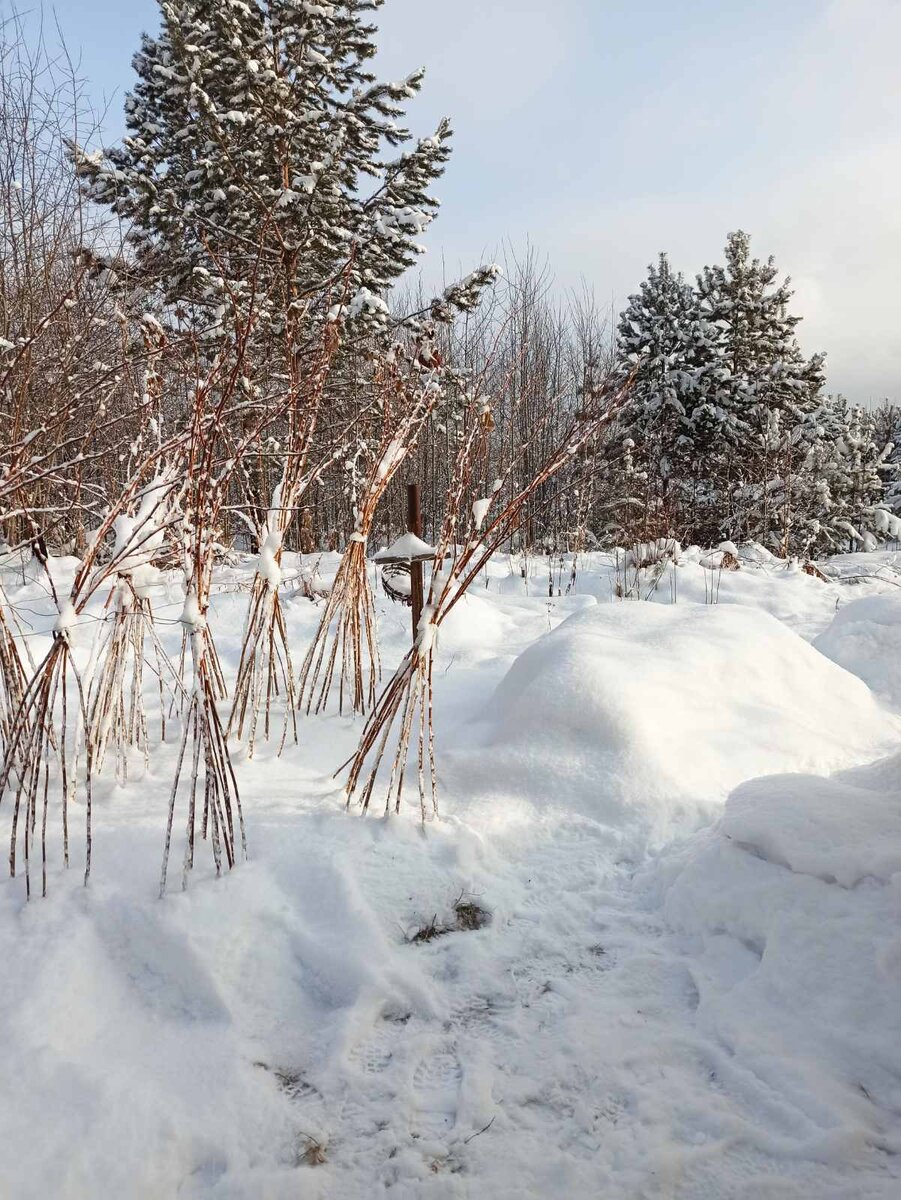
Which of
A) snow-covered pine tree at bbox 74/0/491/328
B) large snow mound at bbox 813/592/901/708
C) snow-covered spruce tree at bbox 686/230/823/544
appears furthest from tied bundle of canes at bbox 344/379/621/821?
snow-covered spruce tree at bbox 686/230/823/544

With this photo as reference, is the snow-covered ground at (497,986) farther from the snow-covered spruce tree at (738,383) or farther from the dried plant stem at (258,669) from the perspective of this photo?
the snow-covered spruce tree at (738,383)

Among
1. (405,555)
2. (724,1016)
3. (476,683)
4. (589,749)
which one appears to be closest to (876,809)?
(724,1016)

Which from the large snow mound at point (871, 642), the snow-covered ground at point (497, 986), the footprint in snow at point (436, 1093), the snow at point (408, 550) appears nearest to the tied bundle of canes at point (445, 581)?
the snow-covered ground at point (497, 986)

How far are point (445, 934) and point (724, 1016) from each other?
23.2 inches

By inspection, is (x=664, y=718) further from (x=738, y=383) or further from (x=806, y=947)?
(x=738, y=383)

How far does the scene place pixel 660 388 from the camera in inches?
447

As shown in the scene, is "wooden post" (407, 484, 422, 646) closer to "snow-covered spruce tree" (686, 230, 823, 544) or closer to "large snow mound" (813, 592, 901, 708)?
"large snow mound" (813, 592, 901, 708)

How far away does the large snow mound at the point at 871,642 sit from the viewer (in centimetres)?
329

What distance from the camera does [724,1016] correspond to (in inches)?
49.1

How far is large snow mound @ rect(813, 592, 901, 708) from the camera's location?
10.8ft

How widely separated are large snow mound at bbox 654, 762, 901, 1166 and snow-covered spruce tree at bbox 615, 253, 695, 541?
9764 millimetres

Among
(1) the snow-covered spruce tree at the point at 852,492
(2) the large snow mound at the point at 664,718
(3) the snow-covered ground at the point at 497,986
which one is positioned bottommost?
(3) the snow-covered ground at the point at 497,986

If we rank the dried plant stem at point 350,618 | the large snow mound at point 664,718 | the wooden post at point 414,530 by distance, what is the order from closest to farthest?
the large snow mound at point 664,718 → the wooden post at point 414,530 → the dried plant stem at point 350,618

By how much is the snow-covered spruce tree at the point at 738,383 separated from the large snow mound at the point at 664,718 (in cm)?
822
